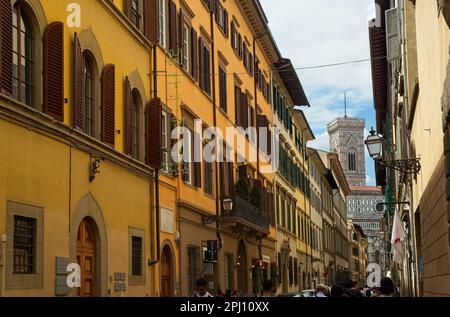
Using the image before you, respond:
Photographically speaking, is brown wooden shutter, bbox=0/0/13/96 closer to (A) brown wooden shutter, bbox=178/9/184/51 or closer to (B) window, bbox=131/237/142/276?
(B) window, bbox=131/237/142/276

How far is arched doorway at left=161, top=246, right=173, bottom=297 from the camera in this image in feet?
72.2

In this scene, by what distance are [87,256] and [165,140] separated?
273 inches

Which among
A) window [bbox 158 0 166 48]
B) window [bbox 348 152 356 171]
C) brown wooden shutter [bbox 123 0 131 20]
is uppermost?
window [bbox 348 152 356 171]

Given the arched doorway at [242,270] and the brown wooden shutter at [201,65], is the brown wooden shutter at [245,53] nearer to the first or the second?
the arched doorway at [242,270]

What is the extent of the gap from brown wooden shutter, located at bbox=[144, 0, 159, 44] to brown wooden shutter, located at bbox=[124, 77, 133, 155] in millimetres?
2436

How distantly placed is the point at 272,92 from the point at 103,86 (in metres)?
29.1

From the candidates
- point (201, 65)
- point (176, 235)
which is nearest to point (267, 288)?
point (176, 235)

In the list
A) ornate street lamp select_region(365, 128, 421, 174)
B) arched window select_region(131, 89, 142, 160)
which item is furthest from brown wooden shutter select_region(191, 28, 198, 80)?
ornate street lamp select_region(365, 128, 421, 174)

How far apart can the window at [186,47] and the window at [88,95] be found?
8.37m

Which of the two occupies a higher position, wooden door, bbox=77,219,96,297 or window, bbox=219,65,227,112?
window, bbox=219,65,227,112
